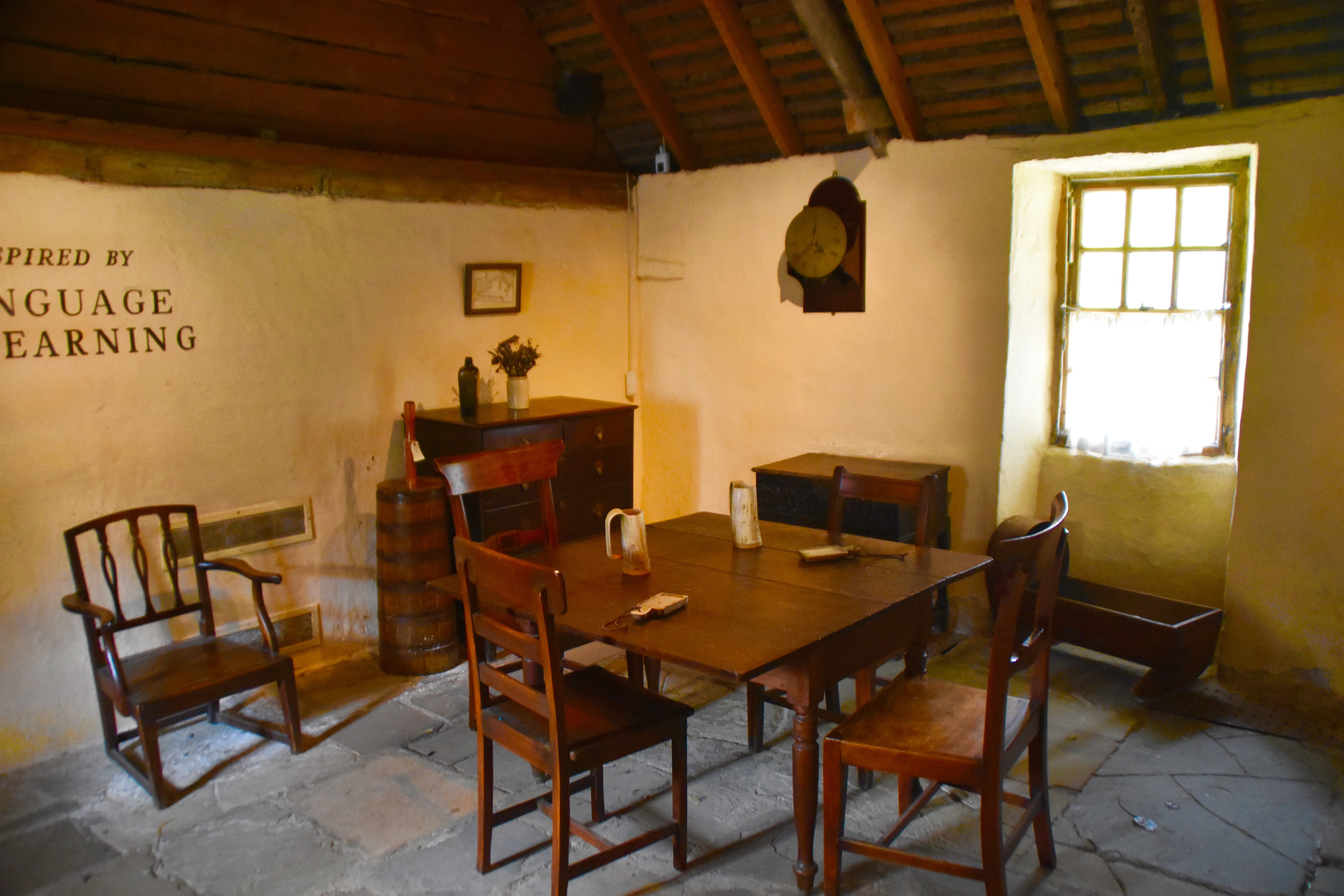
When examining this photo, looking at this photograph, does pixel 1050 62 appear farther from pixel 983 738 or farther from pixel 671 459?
pixel 671 459

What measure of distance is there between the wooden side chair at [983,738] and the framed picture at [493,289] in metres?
3.16

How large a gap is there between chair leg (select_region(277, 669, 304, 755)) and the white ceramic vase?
5.71 ft

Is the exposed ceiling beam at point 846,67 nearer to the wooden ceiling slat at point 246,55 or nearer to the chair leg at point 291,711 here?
the wooden ceiling slat at point 246,55

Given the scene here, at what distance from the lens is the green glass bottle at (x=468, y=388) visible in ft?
15.7

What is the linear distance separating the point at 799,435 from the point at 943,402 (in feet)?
2.93

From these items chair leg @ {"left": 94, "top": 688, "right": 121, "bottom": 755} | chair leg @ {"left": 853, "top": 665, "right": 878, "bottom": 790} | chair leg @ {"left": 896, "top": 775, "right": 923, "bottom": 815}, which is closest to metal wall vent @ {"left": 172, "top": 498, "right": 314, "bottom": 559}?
chair leg @ {"left": 94, "top": 688, "right": 121, "bottom": 755}

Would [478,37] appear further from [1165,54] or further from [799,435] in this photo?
[1165,54]

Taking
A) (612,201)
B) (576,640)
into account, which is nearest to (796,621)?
(576,640)

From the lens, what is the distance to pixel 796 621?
2668 millimetres

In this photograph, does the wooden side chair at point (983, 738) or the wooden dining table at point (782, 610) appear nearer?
the wooden side chair at point (983, 738)

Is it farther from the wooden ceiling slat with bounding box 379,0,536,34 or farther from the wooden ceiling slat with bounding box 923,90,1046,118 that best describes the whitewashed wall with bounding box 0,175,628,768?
the wooden ceiling slat with bounding box 923,90,1046,118

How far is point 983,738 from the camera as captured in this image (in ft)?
8.27

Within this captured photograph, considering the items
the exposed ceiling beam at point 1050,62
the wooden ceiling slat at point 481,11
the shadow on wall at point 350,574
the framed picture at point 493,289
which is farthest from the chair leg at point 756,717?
the wooden ceiling slat at point 481,11

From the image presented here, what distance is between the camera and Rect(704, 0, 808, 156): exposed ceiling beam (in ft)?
14.8
